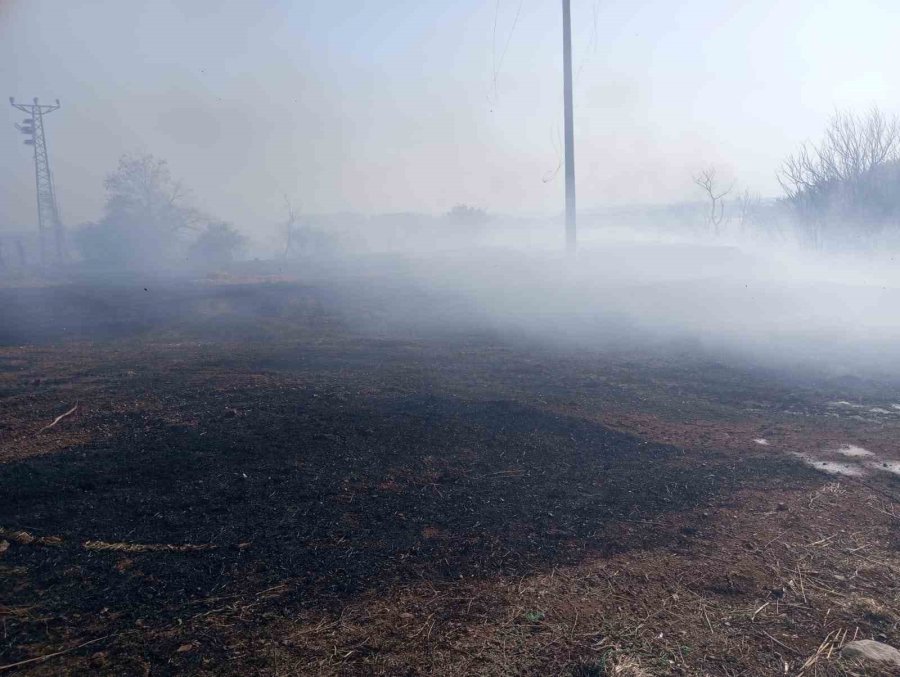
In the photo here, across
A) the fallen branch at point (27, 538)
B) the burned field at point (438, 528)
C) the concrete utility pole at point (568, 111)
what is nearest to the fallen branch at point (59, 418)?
the burned field at point (438, 528)

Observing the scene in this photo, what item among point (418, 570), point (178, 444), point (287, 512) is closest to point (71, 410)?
point (178, 444)

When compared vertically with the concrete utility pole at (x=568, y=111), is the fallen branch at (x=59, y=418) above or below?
below

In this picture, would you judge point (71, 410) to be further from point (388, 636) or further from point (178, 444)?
point (388, 636)

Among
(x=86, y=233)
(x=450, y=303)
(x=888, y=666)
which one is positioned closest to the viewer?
(x=888, y=666)

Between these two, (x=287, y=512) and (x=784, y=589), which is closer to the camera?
(x=784, y=589)

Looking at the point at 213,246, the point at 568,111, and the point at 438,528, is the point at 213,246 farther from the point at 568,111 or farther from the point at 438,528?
the point at 438,528

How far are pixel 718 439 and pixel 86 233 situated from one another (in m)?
47.9

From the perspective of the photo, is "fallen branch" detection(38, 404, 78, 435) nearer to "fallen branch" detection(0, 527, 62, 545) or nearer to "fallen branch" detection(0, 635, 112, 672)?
"fallen branch" detection(0, 527, 62, 545)

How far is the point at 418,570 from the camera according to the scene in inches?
174

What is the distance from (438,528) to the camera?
5090mm

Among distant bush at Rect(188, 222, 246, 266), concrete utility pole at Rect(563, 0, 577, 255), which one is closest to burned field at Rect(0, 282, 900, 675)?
concrete utility pole at Rect(563, 0, 577, 255)

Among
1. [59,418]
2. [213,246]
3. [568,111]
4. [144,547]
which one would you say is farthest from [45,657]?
[213,246]

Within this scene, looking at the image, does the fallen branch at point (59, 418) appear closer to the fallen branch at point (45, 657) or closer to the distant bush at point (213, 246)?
the fallen branch at point (45, 657)

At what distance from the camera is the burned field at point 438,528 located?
360 centimetres
